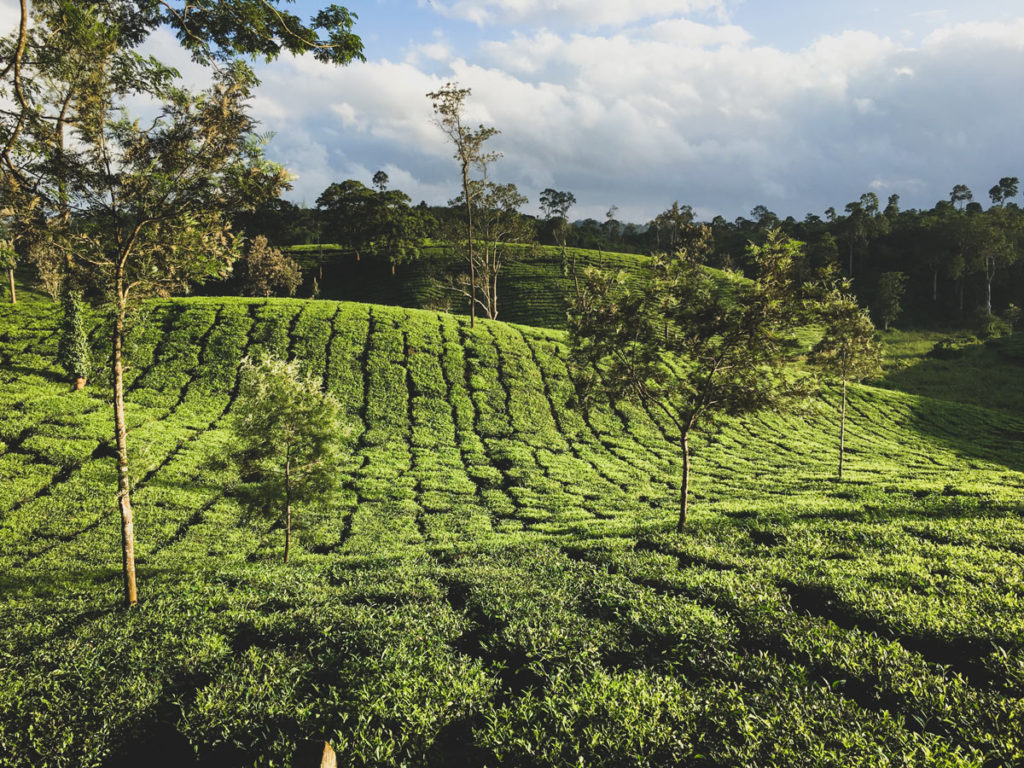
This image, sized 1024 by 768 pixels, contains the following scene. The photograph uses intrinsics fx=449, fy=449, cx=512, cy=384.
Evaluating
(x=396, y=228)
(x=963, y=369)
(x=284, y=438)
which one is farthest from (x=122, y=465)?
(x=963, y=369)

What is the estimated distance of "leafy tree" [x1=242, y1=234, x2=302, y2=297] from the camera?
68875mm

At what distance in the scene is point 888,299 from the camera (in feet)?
306

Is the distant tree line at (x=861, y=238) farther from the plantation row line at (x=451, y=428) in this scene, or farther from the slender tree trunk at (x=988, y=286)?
the plantation row line at (x=451, y=428)

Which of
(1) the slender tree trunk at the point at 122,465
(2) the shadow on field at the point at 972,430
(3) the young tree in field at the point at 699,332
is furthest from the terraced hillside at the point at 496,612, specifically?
(2) the shadow on field at the point at 972,430

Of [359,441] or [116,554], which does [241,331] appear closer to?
[359,441]

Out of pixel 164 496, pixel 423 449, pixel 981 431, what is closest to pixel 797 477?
pixel 423 449

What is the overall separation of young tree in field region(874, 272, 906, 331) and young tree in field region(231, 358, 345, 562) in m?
115

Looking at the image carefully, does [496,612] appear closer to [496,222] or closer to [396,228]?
[496,222]

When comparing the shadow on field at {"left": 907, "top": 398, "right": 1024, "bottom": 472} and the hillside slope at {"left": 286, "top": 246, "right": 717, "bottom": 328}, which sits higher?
the hillside slope at {"left": 286, "top": 246, "right": 717, "bottom": 328}

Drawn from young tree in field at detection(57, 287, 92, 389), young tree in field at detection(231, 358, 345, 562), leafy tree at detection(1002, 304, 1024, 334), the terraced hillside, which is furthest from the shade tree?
leafy tree at detection(1002, 304, 1024, 334)

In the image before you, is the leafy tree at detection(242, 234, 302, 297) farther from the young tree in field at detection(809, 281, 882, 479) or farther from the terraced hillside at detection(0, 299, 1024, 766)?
the young tree in field at detection(809, 281, 882, 479)

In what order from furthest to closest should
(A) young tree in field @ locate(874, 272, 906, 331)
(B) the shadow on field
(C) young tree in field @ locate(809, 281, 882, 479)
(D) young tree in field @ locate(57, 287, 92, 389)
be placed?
(A) young tree in field @ locate(874, 272, 906, 331) → (B) the shadow on field → (D) young tree in field @ locate(57, 287, 92, 389) → (C) young tree in field @ locate(809, 281, 882, 479)

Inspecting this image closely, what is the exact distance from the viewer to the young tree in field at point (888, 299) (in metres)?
93.4

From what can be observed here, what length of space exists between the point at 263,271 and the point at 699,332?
233 feet
